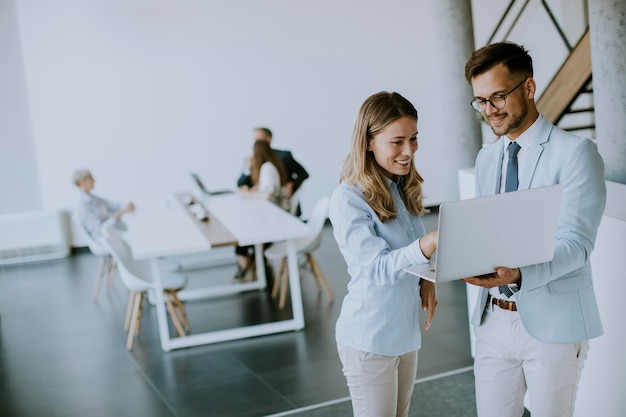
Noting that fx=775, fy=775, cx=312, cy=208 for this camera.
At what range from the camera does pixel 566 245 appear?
7.50ft

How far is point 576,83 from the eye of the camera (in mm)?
7469

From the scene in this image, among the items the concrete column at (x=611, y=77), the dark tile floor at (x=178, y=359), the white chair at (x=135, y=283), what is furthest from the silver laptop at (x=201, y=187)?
the concrete column at (x=611, y=77)

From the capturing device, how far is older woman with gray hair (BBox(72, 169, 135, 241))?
24.5 ft

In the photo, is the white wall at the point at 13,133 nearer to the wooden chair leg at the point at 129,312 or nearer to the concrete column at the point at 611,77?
the wooden chair leg at the point at 129,312

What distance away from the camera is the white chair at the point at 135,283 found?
19.7ft

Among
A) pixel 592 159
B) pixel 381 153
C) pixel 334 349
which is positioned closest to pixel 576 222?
pixel 592 159

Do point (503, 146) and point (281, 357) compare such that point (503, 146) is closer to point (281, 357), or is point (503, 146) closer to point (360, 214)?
point (360, 214)

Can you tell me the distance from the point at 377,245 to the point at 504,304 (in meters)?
0.48

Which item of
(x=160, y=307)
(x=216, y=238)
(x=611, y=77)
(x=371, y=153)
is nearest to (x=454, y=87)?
(x=216, y=238)

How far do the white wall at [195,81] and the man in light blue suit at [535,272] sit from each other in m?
7.82

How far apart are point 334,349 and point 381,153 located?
3.27m

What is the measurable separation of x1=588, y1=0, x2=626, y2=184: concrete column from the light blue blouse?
60.3 inches

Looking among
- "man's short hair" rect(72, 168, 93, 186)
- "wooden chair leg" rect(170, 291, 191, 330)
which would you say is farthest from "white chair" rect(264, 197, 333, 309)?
"man's short hair" rect(72, 168, 93, 186)

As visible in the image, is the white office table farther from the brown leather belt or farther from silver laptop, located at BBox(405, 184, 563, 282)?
silver laptop, located at BBox(405, 184, 563, 282)
